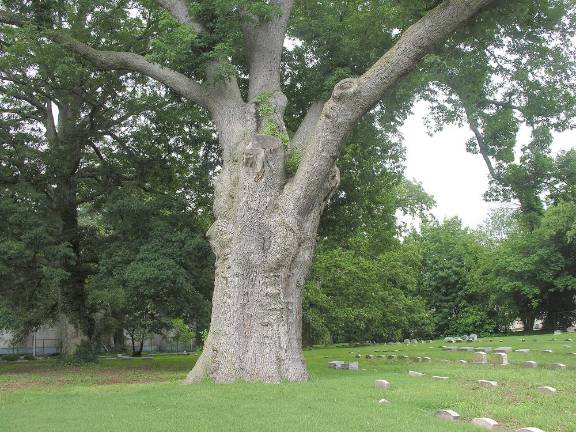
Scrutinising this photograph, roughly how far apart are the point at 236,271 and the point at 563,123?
7637 mm

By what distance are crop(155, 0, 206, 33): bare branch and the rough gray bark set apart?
2.98m

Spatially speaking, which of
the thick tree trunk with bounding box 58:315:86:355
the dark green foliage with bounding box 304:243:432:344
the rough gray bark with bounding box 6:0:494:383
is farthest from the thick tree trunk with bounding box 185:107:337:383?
the dark green foliage with bounding box 304:243:432:344

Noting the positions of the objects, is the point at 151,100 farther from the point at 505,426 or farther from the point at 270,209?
the point at 505,426

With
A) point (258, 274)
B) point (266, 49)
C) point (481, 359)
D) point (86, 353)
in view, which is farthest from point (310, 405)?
point (86, 353)

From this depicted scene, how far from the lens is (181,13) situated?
41.9ft

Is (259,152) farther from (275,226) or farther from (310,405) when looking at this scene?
(310,405)

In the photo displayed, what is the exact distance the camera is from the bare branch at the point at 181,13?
A: 12.3 m

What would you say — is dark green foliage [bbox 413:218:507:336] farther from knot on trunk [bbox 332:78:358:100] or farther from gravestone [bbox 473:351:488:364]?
knot on trunk [bbox 332:78:358:100]

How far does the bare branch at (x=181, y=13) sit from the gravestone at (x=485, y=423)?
938 cm

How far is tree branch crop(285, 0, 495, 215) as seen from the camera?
9984mm

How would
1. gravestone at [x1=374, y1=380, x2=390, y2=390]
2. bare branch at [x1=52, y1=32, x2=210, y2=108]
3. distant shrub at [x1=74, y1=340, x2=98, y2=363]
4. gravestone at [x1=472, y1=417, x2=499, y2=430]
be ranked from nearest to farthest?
gravestone at [x1=472, y1=417, x2=499, y2=430] → gravestone at [x1=374, y1=380, x2=390, y2=390] → bare branch at [x1=52, y1=32, x2=210, y2=108] → distant shrub at [x1=74, y1=340, x2=98, y2=363]

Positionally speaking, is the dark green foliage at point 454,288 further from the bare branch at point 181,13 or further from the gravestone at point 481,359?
the bare branch at point 181,13

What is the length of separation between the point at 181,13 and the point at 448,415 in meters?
10.2

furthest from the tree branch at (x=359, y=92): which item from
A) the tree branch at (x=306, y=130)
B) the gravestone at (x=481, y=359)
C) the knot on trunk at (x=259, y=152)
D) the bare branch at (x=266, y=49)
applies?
the gravestone at (x=481, y=359)
